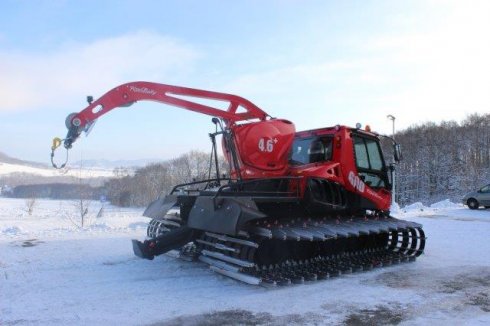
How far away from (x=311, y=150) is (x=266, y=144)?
116 centimetres

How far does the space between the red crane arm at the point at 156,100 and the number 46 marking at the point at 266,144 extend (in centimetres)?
63

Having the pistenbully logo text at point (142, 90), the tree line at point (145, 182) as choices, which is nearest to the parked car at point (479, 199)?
the pistenbully logo text at point (142, 90)

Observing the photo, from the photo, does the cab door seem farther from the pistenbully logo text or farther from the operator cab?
the pistenbully logo text

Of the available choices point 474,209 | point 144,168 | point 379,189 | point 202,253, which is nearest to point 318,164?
point 379,189

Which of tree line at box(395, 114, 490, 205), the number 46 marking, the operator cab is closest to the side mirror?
the operator cab

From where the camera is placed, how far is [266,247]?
24.0ft

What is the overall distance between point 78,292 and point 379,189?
6.00 m

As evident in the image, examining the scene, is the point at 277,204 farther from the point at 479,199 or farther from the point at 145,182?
the point at 145,182

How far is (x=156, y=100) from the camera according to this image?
7.99 metres

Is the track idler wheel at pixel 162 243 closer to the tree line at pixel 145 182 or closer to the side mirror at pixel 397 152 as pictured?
the side mirror at pixel 397 152

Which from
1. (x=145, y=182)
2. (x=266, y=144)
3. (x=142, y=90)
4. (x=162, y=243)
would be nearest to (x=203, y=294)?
(x=162, y=243)

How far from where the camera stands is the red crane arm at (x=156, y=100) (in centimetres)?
757

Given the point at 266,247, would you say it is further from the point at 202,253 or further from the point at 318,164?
the point at 318,164

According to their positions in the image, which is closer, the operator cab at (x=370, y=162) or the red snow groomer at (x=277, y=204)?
the red snow groomer at (x=277, y=204)
